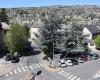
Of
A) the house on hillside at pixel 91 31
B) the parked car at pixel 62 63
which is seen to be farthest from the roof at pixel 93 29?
the parked car at pixel 62 63

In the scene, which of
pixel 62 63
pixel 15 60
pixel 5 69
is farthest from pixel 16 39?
pixel 62 63

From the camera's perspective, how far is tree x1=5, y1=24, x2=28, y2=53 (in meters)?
74.1

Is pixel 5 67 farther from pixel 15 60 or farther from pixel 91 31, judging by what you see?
pixel 91 31

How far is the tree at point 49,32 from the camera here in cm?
6750

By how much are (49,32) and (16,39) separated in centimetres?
1158

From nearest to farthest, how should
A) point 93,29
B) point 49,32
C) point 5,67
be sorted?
point 5,67
point 49,32
point 93,29

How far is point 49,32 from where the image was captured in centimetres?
6738

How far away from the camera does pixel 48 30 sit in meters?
67.9

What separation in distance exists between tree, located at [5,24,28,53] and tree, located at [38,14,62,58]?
28.8 ft

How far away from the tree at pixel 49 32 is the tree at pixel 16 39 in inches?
345

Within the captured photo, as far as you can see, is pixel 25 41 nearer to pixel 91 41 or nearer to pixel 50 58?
pixel 50 58

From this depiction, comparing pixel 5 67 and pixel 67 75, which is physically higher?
pixel 5 67

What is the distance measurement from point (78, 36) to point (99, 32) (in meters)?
34.3

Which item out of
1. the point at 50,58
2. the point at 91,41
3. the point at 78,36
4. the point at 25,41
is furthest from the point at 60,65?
the point at 91,41
